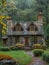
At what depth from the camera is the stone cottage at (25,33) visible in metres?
50.3

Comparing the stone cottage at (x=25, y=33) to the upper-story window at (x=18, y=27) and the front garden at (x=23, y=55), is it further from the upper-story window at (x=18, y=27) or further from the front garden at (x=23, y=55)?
the front garden at (x=23, y=55)

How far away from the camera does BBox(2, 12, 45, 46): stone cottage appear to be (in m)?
50.3

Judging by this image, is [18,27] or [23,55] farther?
[18,27]

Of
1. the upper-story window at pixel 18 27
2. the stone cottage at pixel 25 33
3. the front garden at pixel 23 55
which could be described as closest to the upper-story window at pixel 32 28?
the stone cottage at pixel 25 33

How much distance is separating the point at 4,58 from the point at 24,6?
2275 inches

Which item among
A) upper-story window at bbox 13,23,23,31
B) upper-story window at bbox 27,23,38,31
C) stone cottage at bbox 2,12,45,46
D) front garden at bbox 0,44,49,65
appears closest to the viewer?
front garden at bbox 0,44,49,65

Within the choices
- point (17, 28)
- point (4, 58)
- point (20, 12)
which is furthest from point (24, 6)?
point (4, 58)

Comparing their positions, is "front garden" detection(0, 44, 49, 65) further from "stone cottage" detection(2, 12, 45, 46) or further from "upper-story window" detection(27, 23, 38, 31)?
"upper-story window" detection(27, 23, 38, 31)

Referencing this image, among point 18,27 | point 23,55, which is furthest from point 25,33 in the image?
point 23,55

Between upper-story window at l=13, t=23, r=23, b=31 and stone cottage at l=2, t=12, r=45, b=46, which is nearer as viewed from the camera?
stone cottage at l=2, t=12, r=45, b=46

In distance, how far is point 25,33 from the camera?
50156 mm

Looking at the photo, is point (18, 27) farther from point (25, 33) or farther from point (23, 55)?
point (23, 55)

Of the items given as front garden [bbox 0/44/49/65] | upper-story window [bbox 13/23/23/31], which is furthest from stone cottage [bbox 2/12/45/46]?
front garden [bbox 0/44/49/65]

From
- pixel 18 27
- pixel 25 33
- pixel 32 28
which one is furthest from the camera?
pixel 18 27
